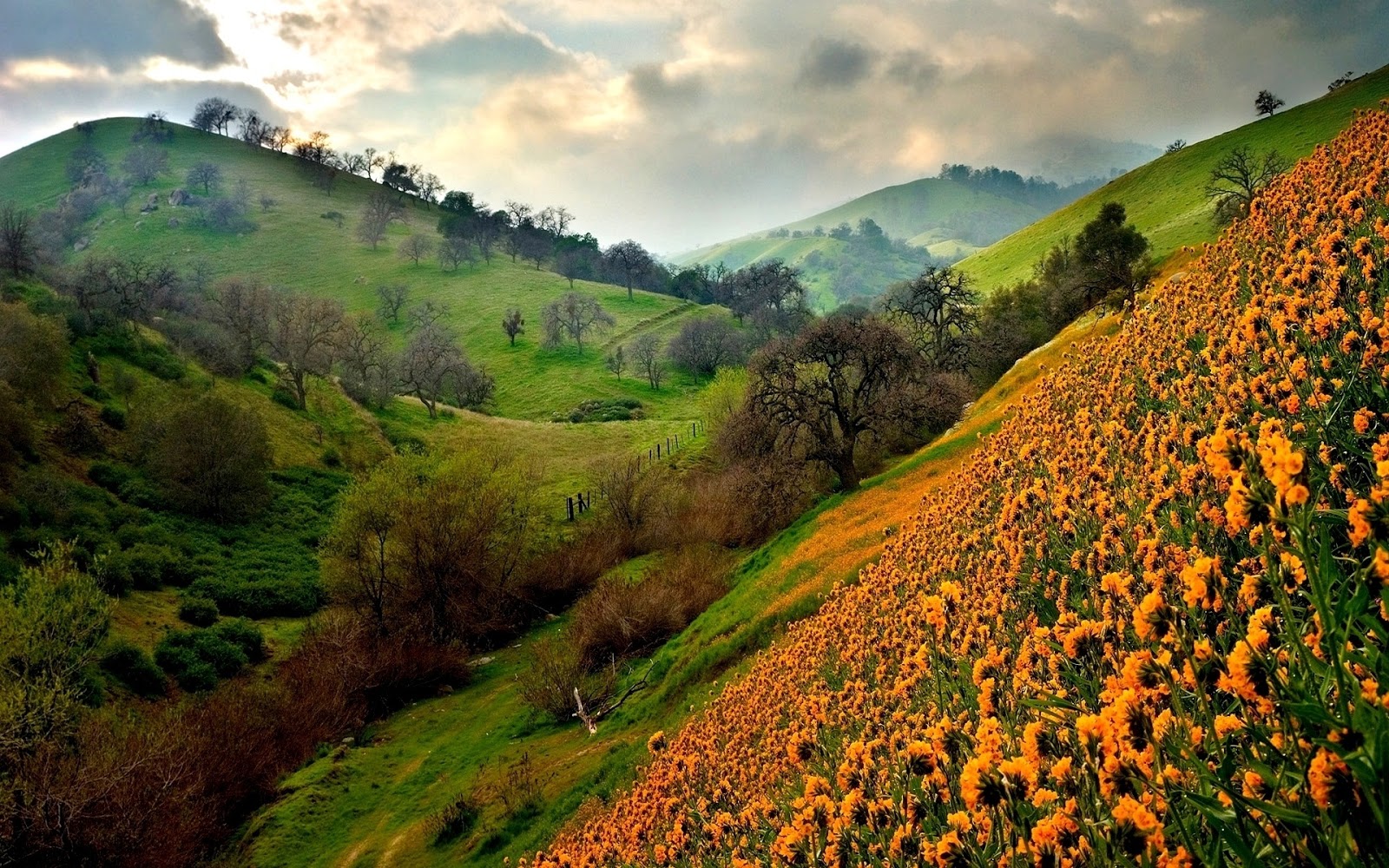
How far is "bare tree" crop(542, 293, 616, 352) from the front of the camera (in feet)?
372

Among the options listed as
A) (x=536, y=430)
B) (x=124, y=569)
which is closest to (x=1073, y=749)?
(x=124, y=569)

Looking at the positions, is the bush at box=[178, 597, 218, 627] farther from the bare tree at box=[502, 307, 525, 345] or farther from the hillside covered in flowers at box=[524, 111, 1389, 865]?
the bare tree at box=[502, 307, 525, 345]

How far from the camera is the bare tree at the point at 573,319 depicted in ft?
372

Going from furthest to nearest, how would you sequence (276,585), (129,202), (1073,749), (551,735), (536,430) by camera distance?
(129,202)
(536,430)
(276,585)
(551,735)
(1073,749)

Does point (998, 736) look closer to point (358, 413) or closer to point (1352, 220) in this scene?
point (1352, 220)

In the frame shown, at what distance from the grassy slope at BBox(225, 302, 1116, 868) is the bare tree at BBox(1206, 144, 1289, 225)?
36.1m

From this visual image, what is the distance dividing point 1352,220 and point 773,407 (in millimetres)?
29469

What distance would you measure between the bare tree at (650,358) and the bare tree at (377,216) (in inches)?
2854

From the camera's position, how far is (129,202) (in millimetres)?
145750

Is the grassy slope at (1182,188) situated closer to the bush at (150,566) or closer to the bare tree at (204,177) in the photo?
the bush at (150,566)

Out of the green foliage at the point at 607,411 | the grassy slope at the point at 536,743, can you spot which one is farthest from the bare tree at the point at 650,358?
the grassy slope at the point at 536,743

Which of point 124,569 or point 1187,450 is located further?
point 124,569

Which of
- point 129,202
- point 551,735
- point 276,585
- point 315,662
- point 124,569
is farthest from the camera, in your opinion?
point 129,202

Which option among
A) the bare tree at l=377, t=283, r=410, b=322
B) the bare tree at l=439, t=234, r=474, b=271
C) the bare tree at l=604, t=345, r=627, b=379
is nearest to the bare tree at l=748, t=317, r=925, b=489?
the bare tree at l=604, t=345, r=627, b=379
